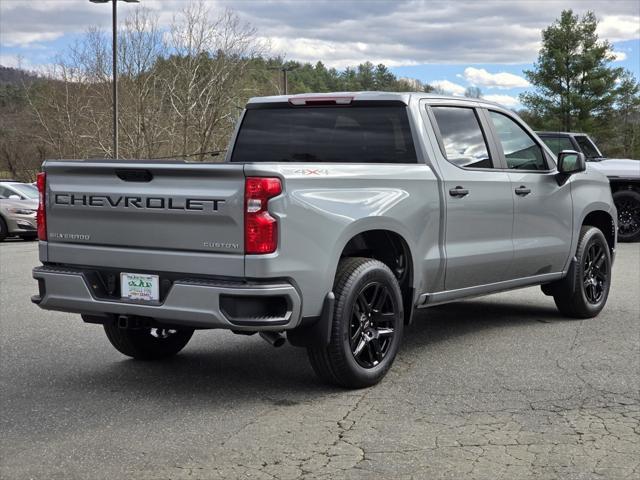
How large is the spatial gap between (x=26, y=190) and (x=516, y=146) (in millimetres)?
16799

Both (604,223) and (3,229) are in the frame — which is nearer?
(604,223)

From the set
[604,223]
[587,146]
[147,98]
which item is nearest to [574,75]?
[147,98]

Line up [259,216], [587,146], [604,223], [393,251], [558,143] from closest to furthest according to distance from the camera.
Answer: [259,216]
[393,251]
[604,223]
[558,143]
[587,146]

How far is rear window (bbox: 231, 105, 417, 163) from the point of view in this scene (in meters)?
6.45

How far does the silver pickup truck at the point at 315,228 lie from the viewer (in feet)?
16.5

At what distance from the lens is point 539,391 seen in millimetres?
5590

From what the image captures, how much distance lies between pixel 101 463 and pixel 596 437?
2.47 metres

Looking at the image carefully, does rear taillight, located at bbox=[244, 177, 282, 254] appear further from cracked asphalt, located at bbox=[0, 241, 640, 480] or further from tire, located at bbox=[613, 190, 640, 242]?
tire, located at bbox=[613, 190, 640, 242]

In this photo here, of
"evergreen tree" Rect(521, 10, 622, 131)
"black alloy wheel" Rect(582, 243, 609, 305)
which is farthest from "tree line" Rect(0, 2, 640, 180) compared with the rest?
"black alloy wheel" Rect(582, 243, 609, 305)

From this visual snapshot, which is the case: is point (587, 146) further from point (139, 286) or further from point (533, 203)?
point (139, 286)

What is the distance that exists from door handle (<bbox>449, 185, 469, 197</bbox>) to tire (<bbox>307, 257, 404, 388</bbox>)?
3.14 feet

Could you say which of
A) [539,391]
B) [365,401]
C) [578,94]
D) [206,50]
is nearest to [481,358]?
[539,391]

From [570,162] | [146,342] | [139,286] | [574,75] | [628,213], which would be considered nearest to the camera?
[139,286]

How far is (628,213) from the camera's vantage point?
1778 cm
